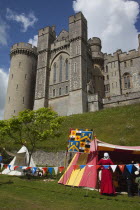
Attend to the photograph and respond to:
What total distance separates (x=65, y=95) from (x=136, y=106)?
14516 mm

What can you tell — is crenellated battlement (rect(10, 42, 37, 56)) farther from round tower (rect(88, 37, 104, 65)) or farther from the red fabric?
the red fabric

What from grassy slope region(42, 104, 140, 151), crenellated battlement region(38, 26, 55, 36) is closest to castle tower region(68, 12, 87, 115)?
grassy slope region(42, 104, 140, 151)

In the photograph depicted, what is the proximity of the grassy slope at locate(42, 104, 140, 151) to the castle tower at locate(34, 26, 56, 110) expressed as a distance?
37.2 feet

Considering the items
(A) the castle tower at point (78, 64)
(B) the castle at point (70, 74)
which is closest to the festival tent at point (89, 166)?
(A) the castle tower at point (78, 64)

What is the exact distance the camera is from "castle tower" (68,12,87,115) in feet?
119

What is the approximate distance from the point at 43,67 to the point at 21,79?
5.63 m

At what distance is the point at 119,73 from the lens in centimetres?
4466

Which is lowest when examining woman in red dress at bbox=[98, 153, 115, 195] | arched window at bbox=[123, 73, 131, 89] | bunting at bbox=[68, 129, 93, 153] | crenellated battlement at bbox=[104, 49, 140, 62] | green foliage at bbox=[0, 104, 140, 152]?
woman in red dress at bbox=[98, 153, 115, 195]

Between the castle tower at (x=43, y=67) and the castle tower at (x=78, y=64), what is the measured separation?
6.13 meters

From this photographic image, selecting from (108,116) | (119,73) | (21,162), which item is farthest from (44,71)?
(21,162)

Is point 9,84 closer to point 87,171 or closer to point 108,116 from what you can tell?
point 108,116

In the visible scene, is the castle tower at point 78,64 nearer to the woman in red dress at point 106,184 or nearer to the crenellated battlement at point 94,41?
the crenellated battlement at point 94,41

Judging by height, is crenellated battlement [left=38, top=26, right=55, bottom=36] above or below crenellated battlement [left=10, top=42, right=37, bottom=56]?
above

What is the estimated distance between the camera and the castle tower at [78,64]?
36.4 metres
